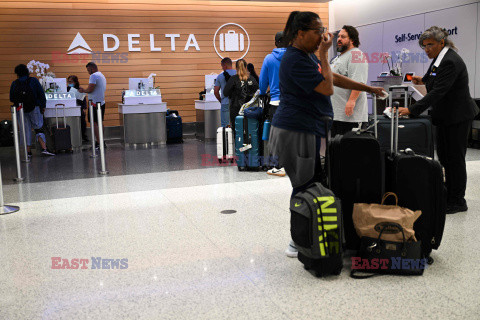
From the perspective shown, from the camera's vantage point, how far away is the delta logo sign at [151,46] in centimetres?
1066

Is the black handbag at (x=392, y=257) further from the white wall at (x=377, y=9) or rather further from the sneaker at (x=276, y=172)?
the white wall at (x=377, y=9)

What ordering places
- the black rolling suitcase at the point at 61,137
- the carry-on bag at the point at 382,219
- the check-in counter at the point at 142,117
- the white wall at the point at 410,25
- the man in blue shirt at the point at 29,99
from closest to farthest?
the carry-on bag at the point at 382,219 → the white wall at the point at 410,25 → the man in blue shirt at the point at 29,99 → the black rolling suitcase at the point at 61,137 → the check-in counter at the point at 142,117

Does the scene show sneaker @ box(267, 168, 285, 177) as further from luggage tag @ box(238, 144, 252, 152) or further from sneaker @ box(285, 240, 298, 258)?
sneaker @ box(285, 240, 298, 258)

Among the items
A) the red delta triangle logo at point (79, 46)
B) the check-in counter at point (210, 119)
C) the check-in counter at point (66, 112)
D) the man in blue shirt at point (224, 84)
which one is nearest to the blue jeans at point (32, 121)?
the check-in counter at point (66, 112)

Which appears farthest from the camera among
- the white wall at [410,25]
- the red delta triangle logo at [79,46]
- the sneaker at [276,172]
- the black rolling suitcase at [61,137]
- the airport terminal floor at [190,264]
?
the red delta triangle logo at [79,46]

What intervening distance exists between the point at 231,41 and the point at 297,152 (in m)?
9.27

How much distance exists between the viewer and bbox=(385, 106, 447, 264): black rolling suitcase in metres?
2.85

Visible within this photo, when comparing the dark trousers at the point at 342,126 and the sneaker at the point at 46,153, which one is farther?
the sneaker at the point at 46,153

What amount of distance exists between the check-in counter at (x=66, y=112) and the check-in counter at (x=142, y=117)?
33.8 inches

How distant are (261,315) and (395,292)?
2.32ft

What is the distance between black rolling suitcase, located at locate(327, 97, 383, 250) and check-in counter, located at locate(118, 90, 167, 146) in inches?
278

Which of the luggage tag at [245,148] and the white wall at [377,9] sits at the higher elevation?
the white wall at [377,9]

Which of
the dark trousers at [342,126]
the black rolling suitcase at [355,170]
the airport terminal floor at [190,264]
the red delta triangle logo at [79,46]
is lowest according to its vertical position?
the airport terminal floor at [190,264]

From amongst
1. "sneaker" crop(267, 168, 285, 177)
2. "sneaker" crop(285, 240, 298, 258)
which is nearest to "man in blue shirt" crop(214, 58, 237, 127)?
"sneaker" crop(267, 168, 285, 177)
